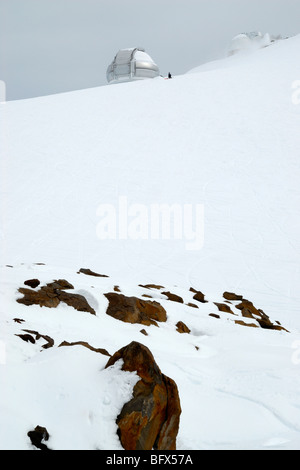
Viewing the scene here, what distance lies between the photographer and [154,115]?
27469 mm

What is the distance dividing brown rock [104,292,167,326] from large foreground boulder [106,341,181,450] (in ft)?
11.0

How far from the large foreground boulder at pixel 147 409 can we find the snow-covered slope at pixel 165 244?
0.11 metres

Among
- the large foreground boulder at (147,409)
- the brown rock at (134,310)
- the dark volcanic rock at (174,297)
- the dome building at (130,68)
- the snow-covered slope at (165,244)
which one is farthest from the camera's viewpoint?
the dome building at (130,68)

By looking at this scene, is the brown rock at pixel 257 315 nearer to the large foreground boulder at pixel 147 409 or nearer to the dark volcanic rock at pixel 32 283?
the dark volcanic rock at pixel 32 283

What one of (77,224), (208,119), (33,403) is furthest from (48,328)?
(208,119)

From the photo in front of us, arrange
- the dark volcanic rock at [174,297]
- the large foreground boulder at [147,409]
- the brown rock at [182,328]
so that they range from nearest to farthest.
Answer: the large foreground boulder at [147,409] < the brown rock at [182,328] < the dark volcanic rock at [174,297]

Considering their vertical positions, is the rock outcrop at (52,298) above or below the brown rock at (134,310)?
above

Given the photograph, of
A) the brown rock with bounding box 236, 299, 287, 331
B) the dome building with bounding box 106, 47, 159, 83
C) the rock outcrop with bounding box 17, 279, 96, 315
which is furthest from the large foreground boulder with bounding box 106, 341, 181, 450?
the dome building with bounding box 106, 47, 159, 83

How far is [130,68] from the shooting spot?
50125 mm

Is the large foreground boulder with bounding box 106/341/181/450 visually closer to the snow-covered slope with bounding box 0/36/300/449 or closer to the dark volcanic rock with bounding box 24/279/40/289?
the snow-covered slope with bounding box 0/36/300/449

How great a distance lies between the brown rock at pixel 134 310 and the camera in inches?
284

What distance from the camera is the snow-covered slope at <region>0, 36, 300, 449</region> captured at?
3973 mm

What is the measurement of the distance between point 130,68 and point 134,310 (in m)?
46.6

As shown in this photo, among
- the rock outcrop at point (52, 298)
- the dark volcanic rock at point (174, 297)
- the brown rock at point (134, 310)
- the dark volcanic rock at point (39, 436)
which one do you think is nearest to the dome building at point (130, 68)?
the dark volcanic rock at point (174, 297)
